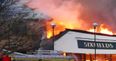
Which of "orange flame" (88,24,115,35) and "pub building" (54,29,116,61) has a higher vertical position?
"orange flame" (88,24,115,35)

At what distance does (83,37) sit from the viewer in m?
52.8

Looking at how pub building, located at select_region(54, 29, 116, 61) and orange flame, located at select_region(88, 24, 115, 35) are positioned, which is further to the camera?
orange flame, located at select_region(88, 24, 115, 35)

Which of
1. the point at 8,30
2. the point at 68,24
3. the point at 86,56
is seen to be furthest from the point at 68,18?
the point at 8,30

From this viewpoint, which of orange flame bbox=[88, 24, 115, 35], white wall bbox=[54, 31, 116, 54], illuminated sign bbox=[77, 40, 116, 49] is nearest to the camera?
white wall bbox=[54, 31, 116, 54]

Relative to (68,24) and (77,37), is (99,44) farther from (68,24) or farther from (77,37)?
(68,24)

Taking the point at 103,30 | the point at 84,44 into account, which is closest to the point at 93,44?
the point at 84,44

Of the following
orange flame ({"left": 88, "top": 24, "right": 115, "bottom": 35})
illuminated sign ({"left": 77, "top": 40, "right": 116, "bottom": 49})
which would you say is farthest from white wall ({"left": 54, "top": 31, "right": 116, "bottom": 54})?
orange flame ({"left": 88, "top": 24, "right": 115, "bottom": 35})

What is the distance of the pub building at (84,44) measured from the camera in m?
52.5

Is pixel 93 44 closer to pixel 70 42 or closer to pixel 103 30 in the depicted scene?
pixel 70 42

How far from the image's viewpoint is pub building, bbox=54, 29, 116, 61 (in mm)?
52469

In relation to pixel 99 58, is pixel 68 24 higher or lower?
higher

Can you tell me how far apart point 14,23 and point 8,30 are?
0.45 meters

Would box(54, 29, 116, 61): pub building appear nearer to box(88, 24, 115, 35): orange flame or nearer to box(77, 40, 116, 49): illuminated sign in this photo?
box(77, 40, 116, 49): illuminated sign

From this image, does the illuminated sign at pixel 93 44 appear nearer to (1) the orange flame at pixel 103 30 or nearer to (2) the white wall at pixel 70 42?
(2) the white wall at pixel 70 42
